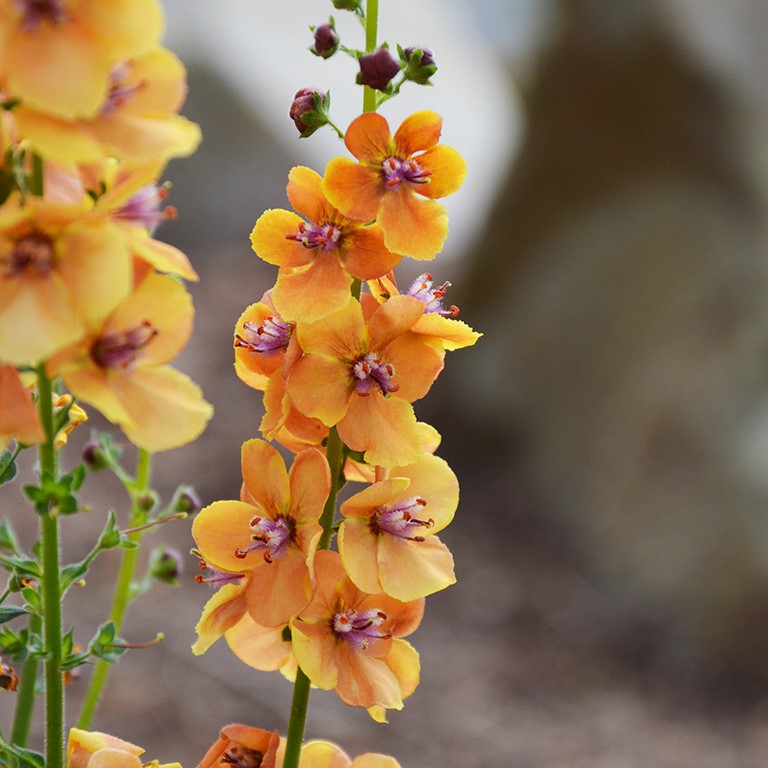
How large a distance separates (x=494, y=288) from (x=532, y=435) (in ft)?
1.20

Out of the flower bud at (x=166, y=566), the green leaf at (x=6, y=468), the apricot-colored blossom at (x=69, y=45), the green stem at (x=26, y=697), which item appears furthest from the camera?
the flower bud at (x=166, y=566)

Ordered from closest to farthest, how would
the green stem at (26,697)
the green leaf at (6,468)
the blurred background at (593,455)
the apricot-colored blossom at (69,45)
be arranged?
the apricot-colored blossom at (69,45)
the green leaf at (6,468)
the green stem at (26,697)
the blurred background at (593,455)

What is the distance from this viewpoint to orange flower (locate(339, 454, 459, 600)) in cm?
50

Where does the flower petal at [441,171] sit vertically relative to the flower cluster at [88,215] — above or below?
above

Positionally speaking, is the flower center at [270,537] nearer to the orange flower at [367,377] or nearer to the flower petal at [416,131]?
the orange flower at [367,377]

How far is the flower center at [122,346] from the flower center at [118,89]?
0.26ft

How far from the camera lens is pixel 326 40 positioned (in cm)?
53

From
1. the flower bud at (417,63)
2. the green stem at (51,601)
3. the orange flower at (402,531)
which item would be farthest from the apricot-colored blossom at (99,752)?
the flower bud at (417,63)

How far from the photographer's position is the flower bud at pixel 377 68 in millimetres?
481

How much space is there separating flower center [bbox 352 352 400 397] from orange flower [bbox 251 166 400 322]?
0.09 ft

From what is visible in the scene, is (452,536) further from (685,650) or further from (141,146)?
(141,146)

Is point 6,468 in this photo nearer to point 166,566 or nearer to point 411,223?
point 411,223

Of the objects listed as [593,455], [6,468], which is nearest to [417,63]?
[6,468]

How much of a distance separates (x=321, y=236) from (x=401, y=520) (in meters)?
0.13
